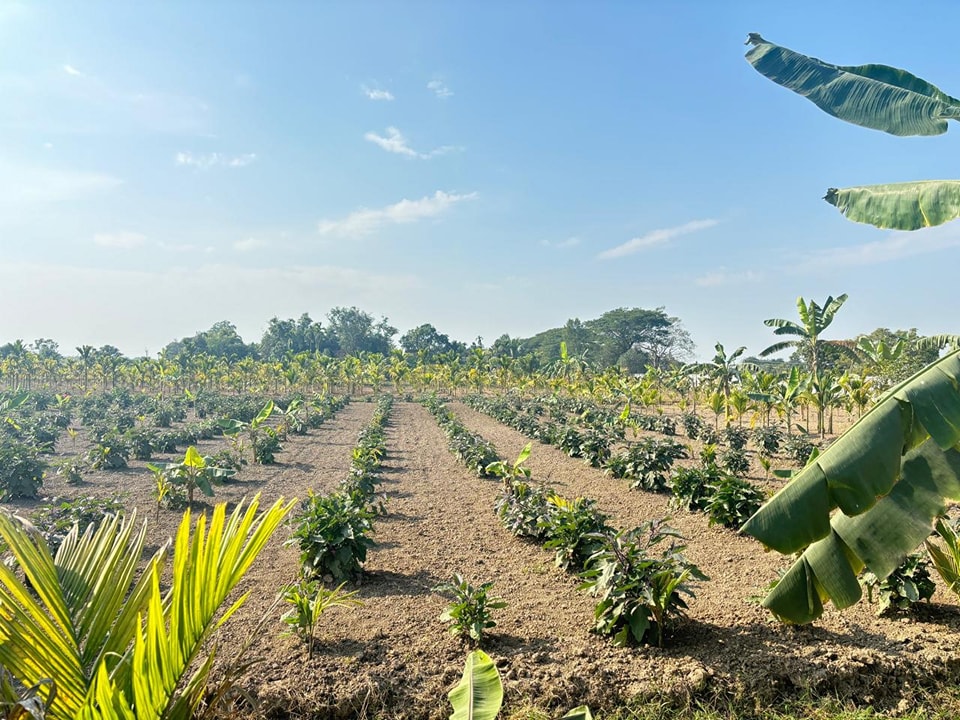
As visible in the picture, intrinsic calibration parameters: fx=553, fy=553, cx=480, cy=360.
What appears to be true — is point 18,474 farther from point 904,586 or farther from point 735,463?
point 735,463

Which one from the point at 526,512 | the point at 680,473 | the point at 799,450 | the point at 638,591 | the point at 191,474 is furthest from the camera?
the point at 799,450

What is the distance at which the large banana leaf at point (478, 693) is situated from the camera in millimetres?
2848

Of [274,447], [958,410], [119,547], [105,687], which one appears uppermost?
[958,410]

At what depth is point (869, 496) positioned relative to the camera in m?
3.11

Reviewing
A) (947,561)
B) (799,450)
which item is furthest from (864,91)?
(799,450)

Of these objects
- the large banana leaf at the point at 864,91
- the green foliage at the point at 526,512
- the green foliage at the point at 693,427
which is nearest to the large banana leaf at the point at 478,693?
the green foliage at the point at 526,512

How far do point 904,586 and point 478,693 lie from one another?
3867 mm

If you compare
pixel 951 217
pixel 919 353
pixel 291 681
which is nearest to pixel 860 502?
pixel 951 217

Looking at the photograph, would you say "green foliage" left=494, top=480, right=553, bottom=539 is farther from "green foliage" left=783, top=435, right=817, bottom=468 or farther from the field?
"green foliage" left=783, top=435, right=817, bottom=468

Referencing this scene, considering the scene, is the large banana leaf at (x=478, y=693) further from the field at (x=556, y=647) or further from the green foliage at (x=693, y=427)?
the green foliage at (x=693, y=427)

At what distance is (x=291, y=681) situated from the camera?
161 inches

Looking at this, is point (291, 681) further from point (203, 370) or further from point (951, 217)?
point (203, 370)

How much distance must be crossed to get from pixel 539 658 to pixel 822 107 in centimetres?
530

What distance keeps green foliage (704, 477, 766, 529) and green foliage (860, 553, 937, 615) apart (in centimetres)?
284
